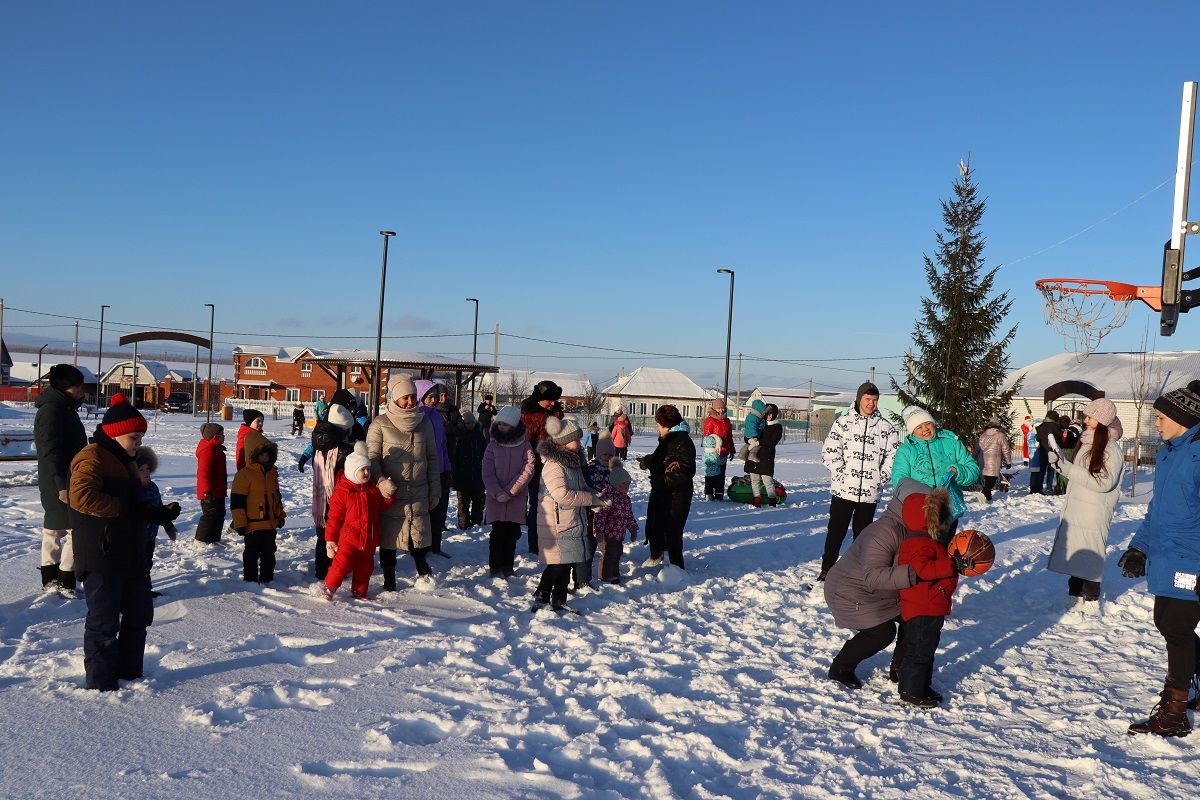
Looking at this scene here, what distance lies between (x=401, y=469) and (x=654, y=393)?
250ft

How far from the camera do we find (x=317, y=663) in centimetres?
505

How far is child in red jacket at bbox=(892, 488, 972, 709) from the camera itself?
4.88 meters

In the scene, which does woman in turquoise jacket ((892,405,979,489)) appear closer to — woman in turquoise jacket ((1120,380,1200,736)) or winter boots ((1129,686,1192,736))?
woman in turquoise jacket ((1120,380,1200,736))

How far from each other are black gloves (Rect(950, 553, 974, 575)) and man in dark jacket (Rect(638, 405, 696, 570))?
3211mm

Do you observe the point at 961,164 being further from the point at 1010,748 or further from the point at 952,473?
the point at 1010,748

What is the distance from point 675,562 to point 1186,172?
590 centimetres

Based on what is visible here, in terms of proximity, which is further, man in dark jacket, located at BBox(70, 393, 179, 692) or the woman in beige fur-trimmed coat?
the woman in beige fur-trimmed coat

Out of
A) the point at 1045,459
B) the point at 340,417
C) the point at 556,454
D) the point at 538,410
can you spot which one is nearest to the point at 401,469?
the point at 340,417

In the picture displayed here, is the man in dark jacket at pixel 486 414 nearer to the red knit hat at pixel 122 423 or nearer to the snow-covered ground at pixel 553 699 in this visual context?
the snow-covered ground at pixel 553 699

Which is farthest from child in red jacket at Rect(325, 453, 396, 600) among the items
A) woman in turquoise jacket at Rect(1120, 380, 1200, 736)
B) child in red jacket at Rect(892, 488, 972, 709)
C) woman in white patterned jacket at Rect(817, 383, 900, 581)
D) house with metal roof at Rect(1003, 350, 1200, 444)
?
house with metal roof at Rect(1003, 350, 1200, 444)

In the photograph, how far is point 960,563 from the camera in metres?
4.93

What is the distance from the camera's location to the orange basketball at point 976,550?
15.9 feet

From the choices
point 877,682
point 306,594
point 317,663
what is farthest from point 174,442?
point 877,682

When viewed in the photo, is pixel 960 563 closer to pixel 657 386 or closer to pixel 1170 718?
pixel 1170 718
